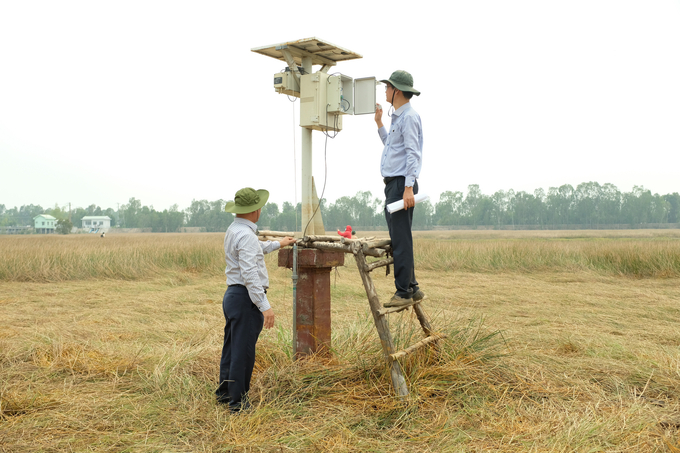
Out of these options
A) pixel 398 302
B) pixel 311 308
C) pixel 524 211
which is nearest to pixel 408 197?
pixel 398 302

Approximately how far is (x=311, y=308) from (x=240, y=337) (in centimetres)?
94

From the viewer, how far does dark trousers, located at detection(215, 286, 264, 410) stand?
367cm

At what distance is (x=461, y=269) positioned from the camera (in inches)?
579

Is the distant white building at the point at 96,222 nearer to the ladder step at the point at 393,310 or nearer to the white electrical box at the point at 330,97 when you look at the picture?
the white electrical box at the point at 330,97

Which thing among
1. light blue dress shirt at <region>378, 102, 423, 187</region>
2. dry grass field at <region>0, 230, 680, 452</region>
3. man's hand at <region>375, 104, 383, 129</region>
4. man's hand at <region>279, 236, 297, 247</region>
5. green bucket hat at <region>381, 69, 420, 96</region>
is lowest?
dry grass field at <region>0, 230, 680, 452</region>

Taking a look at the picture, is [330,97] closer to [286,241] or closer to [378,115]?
[378,115]

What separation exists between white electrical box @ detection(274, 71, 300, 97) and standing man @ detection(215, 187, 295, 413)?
4.20ft

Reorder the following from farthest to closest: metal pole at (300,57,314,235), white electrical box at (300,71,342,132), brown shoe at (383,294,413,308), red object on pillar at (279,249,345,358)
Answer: metal pole at (300,57,314,235)
white electrical box at (300,71,342,132)
red object on pillar at (279,249,345,358)
brown shoe at (383,294,413,308)

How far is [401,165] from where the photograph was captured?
379 cm

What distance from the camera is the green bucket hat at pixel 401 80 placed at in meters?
3.88

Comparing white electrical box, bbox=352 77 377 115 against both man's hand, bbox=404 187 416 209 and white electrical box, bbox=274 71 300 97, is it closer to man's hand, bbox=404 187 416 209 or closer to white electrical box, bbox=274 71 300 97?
white electrical box, bbox=274 71 300 97

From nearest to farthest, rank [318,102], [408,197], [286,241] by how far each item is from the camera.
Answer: [408,197] → [286,241] → [318,102]

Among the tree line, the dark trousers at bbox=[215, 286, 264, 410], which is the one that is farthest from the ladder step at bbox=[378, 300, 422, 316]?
the tree line

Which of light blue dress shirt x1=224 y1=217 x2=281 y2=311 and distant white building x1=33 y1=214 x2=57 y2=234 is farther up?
distant white building x1=33 y1=214 x2=57 y2=234
